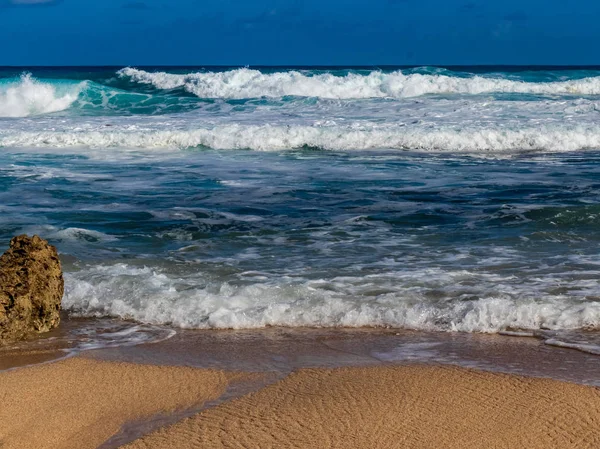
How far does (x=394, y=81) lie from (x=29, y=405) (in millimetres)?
26034

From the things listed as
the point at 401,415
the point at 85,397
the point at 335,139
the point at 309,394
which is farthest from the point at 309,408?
the point at 335,139

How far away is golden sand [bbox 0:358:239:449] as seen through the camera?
3322 millimetres

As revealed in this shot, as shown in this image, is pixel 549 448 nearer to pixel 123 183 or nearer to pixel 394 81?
pixel 123 183

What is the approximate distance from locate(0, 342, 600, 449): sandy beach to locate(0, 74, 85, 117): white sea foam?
893 inches

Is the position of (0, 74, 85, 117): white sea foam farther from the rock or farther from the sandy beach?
the sandy beach

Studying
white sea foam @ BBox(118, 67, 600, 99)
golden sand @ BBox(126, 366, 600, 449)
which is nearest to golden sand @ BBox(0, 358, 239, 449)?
golden sand @ BBox(126, 366, 600, 449)

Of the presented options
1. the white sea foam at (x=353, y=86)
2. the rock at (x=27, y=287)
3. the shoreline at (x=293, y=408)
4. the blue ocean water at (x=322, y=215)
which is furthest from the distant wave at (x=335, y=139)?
the shoreline at (x=293, y=408)

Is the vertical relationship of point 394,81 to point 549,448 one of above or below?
above

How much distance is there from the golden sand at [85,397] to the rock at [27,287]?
0.57 metres

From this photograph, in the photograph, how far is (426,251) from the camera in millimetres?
6637

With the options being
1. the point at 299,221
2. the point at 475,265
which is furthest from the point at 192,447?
the point at 299,221

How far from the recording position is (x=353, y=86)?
2838 centimetres

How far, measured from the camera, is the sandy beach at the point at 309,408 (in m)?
3.19

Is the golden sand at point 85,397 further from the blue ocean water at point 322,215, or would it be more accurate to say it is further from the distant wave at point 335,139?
the distant wave at point 335,139
